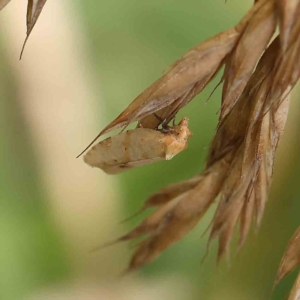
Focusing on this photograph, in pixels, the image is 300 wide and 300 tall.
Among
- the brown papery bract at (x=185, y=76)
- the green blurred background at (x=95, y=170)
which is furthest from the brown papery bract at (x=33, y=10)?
the green blurred background at (x=95, y=170)

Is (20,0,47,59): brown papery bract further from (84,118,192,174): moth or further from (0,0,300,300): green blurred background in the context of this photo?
(0,0,300,300): green blurred background

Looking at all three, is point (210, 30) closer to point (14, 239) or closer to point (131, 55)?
point (131, 55)

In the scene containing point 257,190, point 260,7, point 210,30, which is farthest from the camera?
point 210,30

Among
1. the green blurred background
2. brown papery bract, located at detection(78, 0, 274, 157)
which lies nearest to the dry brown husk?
brown papery bract, located at detection(78, 0, 274, 157)

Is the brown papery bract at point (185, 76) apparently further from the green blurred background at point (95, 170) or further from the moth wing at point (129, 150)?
the green blurred background at point (95, 170)

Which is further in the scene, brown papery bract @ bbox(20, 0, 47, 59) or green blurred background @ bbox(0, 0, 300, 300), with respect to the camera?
green blurred background @ bbox(0, 0, 300, 300)

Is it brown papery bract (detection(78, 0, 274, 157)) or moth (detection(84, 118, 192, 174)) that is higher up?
brown papery bract (detection(78, 0, 274, 157))

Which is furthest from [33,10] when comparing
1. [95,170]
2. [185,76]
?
[95,170]

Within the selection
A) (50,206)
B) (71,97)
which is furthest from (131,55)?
(50,206)
